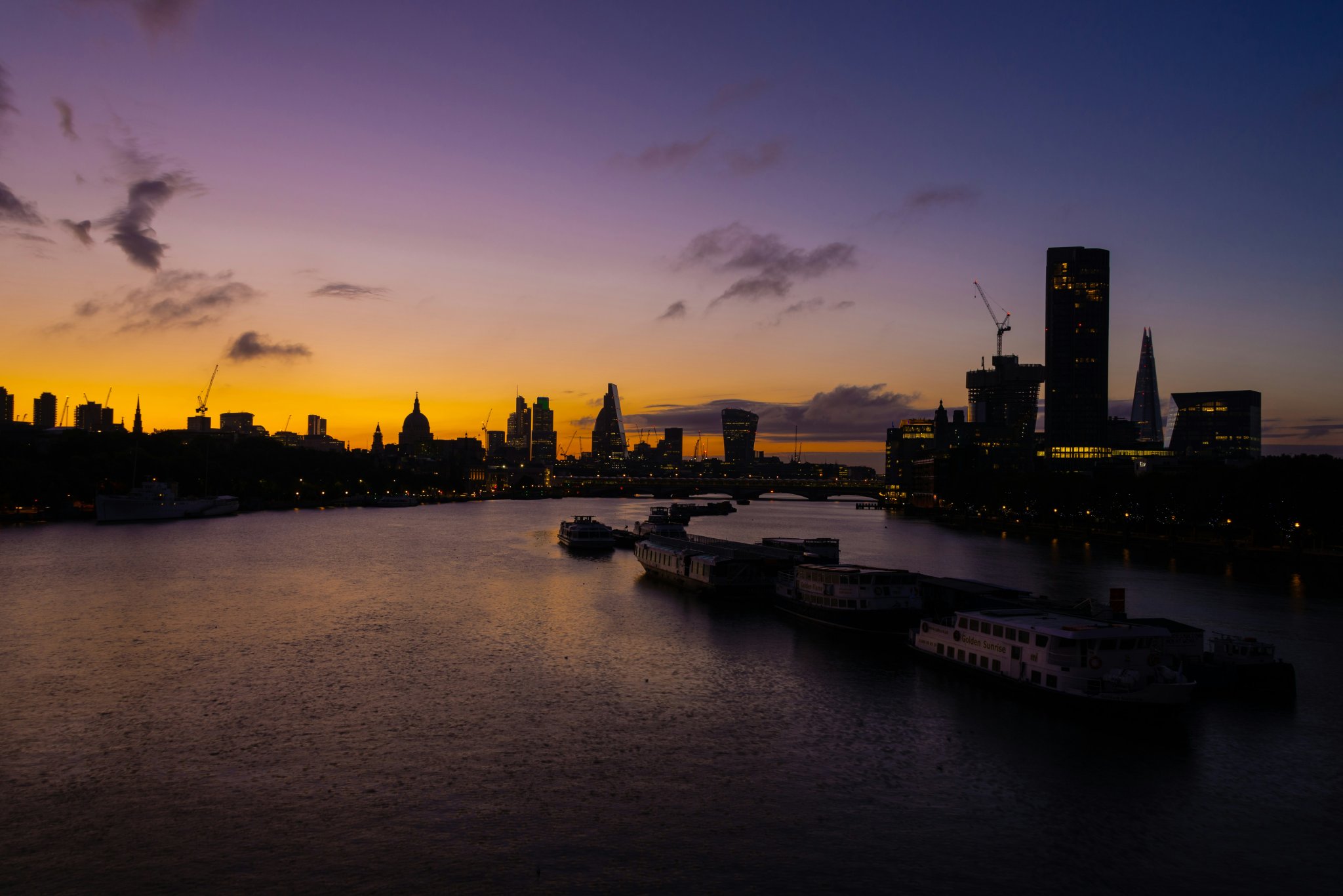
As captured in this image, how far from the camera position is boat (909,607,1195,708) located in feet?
123

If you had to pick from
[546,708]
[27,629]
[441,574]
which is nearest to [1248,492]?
[441,574]

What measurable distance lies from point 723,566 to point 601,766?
146 ft

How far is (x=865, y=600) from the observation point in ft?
192

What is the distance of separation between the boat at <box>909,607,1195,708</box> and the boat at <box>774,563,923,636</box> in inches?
415

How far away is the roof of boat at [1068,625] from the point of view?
39094 millimetres

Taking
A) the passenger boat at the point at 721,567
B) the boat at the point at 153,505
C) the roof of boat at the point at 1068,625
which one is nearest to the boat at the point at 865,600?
the roof of boat at the point at 1068,625

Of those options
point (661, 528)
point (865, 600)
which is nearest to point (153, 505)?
point (661, 528)

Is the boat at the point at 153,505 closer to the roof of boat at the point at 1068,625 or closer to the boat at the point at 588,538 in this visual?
the boat at the point at 588,538

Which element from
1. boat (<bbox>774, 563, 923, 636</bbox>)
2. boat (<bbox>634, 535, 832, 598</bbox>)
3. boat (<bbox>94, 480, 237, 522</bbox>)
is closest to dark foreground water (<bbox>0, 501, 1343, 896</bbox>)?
boat (<bbox>774, 563, 923, 636</bbox>)

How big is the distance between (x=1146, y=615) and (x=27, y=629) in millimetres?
71824

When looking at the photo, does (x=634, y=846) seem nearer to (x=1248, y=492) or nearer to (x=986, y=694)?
(x=986, y=694)

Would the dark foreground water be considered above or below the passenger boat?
below

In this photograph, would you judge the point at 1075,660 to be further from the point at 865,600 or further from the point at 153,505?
the point at 153,505

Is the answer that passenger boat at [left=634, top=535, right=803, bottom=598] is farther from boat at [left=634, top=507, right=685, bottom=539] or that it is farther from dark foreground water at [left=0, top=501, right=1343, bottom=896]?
boat at [left=634, top=507, right=685, bottom=539]
